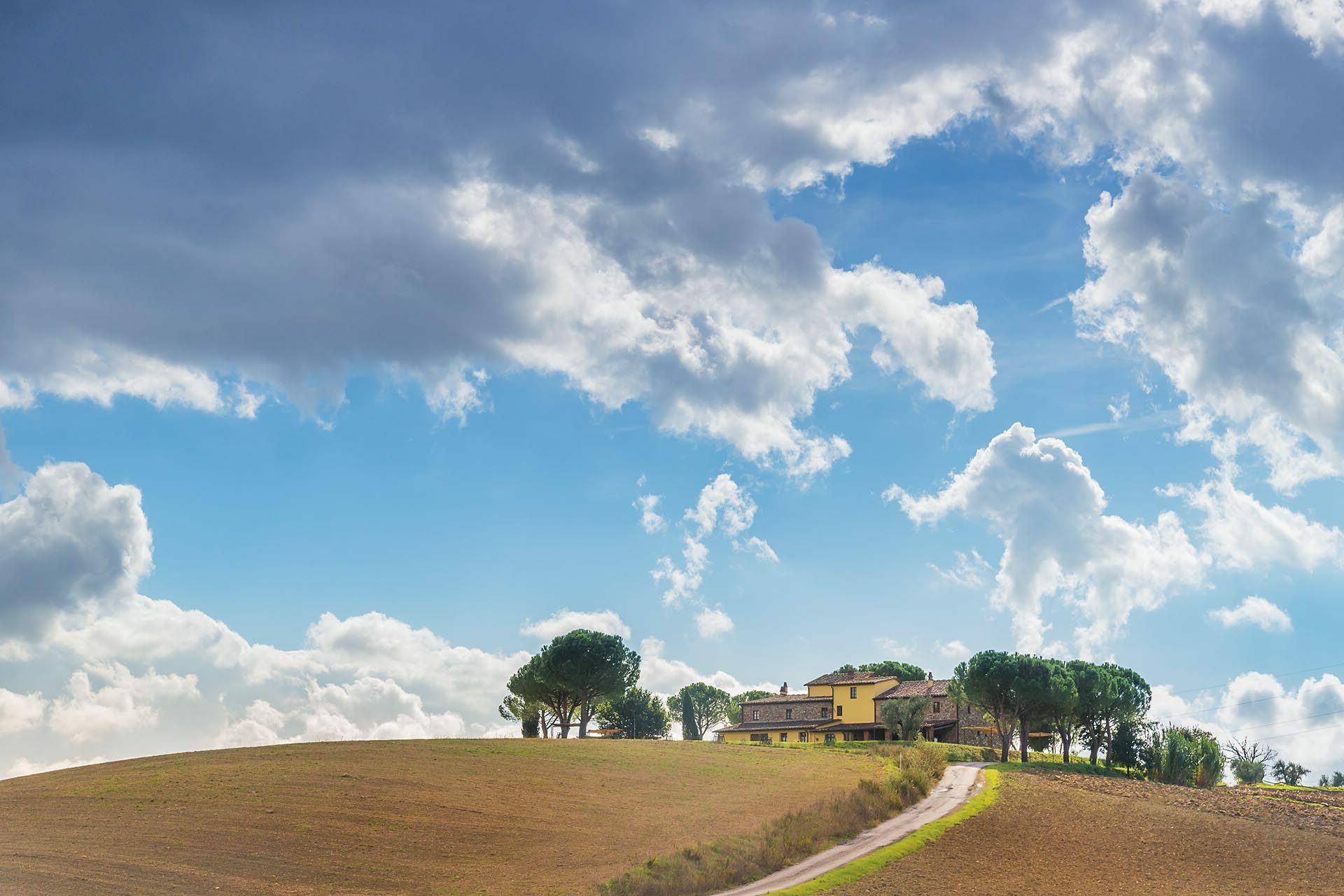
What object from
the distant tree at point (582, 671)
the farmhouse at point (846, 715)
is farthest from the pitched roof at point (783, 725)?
Result: the distant tree at point (582, 671)

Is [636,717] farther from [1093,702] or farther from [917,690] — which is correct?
[1093,702]

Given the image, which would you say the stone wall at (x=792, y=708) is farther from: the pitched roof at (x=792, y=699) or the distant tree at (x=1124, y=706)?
the distant tree at (x=1124, y=706)

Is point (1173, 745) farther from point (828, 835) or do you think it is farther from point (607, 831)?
point (607, 831)

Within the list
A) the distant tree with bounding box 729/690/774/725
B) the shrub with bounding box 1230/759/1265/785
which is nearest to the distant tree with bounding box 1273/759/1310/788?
the shrub with bounding box 1230/759/1265/785

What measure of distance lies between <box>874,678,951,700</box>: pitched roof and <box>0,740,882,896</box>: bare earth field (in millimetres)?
48212

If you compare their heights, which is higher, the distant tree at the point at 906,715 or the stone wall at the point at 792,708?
the distant tree at the point at 906,715

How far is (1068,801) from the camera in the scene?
168 feet

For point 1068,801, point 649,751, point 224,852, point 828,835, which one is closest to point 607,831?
point 828,835

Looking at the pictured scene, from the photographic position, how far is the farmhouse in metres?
107

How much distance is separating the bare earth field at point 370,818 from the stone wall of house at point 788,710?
184 feet

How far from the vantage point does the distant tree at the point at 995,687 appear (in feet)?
270

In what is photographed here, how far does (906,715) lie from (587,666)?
32.7 m

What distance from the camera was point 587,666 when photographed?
95.5 meters

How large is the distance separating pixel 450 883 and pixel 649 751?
3993cm
